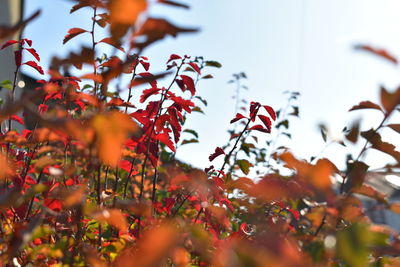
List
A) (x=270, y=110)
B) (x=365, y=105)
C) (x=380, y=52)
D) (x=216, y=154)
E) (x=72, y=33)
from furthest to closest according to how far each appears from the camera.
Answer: (x=216, y=154)
(x=270, y=110)
(x=72, y=33)
(x=365, y=105)
(x=380, y=52)

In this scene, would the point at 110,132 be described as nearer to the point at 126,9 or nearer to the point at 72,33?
the point at 126,9

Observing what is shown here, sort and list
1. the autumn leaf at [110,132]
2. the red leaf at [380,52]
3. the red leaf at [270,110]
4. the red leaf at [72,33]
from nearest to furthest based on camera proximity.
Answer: the autumn leaf at [110,132] → the red leaf at [380,52] → the red leaf at [72,33] → the red leaf at [270,110]

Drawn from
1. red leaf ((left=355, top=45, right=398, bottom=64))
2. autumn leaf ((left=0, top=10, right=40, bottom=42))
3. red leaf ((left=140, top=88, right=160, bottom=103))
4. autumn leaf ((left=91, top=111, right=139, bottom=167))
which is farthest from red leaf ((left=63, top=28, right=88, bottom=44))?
red leaf ((left=355, top=45, right=398, bottom=64))

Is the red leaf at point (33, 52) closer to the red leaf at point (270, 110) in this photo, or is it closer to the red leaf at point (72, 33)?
the red leaf at point (72, 33)

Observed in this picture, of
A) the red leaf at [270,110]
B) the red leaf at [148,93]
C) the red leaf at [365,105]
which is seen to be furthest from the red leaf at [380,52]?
the red leaf at [148,93]

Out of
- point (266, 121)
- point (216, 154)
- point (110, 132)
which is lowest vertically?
point (216, 154)

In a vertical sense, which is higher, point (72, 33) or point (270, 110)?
point (72, 33)

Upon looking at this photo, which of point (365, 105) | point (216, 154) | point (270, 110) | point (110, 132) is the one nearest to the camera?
point (110, 132)

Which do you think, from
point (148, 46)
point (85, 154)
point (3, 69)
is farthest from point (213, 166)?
point (3, 69)

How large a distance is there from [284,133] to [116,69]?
3680mm

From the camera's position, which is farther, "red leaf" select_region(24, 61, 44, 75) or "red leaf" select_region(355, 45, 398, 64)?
"red leaf" select_region(24, 61, 44, 75)

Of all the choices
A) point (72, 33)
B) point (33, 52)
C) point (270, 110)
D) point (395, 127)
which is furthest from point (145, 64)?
point (395, 127)

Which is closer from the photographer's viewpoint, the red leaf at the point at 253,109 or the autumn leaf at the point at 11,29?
the autumn leaf at the point at 11,29

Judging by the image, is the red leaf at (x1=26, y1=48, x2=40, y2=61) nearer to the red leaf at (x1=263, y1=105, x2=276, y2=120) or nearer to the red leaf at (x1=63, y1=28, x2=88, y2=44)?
the red leaf at (x1=63, y1=28, x2=88, y2=44)
